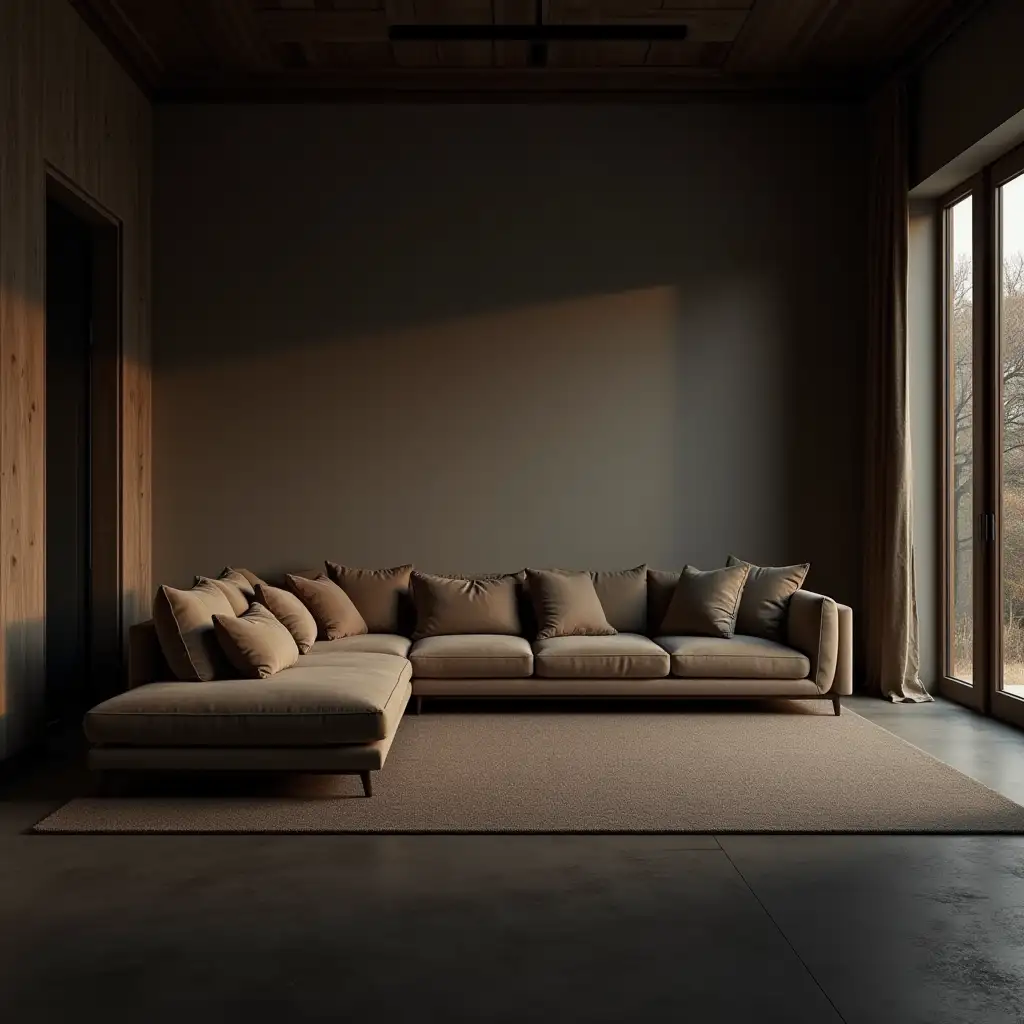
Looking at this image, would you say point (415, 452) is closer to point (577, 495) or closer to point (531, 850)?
point (577, 495)

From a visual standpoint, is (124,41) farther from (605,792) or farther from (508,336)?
(605,792)

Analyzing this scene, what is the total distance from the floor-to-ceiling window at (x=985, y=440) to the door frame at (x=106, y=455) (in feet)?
16.4

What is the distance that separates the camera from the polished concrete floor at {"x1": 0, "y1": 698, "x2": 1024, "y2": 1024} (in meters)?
2.63

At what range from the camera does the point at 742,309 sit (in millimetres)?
7445

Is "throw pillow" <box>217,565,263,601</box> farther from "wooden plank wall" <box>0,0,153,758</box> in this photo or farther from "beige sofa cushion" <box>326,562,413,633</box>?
"wooden plank wall" <box>0,0,153,758</box>

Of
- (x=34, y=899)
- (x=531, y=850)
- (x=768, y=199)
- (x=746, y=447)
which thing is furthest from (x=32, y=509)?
(x=768, y=199)

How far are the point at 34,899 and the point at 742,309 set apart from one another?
5.65 metres

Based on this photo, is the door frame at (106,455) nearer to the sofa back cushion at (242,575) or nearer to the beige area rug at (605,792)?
the sofa back cushion at (242,575)

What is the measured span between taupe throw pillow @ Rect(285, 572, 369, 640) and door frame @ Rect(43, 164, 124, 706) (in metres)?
1.04

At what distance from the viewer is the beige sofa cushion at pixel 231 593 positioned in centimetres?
560

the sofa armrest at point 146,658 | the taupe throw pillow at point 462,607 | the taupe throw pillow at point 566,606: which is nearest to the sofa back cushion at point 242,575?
the taupe throw pillow at point 462,607

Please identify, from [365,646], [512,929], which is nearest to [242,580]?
[365,646]

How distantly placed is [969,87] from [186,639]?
4.94 m

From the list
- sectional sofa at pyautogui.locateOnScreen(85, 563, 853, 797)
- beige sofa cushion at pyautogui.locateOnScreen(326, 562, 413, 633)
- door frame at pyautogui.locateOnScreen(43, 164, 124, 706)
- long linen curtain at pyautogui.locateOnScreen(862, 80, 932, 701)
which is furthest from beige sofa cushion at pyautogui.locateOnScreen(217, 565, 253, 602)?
long linen curtain at pyautogui.locateOnScreen(862, 80, 932, 701)
